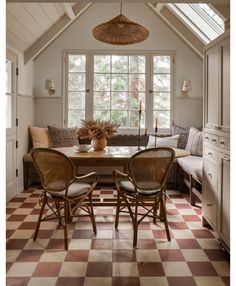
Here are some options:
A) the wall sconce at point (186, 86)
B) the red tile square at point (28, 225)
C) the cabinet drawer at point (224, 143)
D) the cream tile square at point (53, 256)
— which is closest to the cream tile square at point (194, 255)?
the cabinet drawer at point (224, 143)

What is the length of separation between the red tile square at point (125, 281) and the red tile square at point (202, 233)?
1.11 metres

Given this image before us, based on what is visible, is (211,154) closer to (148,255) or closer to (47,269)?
(148,255)

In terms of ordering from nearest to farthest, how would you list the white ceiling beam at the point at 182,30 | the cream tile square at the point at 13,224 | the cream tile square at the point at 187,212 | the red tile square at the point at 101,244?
the red tile square at the point at 101,244, the cream tile square at the point at 13,224, the cream tile square at the point at 187,212, the white ceiling beam at the point at 182,30

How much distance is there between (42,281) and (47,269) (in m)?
0.19

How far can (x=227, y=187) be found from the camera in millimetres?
2678

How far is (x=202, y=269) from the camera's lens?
8.29 feet

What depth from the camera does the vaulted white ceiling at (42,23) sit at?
13.6ft

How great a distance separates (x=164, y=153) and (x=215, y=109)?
0.70m

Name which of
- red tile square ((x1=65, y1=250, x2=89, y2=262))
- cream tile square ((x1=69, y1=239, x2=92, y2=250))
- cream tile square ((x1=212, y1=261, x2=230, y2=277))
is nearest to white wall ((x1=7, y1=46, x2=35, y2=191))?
cream tile square ((x1=69, y1=239, x2=92, y2=250))

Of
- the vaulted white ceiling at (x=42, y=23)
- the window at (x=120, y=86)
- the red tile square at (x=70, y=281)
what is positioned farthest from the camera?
the window at (x=120, y=86)

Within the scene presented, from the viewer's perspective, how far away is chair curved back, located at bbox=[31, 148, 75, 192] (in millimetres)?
2824

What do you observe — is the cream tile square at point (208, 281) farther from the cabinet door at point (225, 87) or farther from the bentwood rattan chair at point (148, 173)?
the cabinet door at point (225, 87)

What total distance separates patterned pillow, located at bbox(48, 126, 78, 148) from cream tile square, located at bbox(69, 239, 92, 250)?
2.56 metres

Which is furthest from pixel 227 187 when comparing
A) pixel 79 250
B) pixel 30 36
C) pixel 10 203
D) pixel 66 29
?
pixel 66 29
